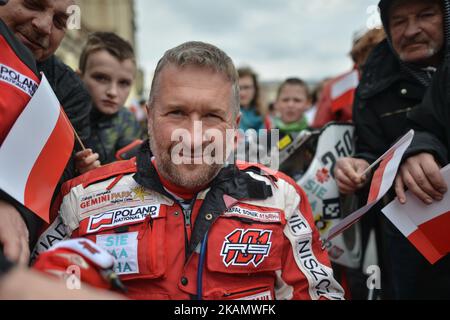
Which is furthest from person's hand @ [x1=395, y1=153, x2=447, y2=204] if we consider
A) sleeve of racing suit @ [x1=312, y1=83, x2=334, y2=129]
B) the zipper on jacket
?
sleeve of racing suit @ [x1=312, y1=83, x2=334, y2=129]

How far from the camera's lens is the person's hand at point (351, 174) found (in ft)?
7.22

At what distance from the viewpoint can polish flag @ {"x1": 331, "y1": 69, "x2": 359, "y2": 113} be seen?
362 cm

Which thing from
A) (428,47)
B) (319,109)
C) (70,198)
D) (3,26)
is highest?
(319,109)

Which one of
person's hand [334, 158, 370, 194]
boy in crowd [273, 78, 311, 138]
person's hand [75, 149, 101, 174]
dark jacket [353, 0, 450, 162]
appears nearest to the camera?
person's hand [75, 149, 101, 174]

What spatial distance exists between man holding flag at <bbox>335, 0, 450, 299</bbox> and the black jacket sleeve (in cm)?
20

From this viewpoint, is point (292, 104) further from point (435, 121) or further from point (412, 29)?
point (435, 121)

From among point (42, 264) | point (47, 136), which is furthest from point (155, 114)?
point (42, 264)

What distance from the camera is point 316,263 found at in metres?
1.87

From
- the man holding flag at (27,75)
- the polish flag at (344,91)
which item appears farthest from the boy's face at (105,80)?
the polish flag at (344,91)

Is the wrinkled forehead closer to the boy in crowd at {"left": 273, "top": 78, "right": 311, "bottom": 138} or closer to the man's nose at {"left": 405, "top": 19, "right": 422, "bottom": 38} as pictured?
the man's nose at {"left": 405, "top": 19, "right": 422, "bottom": 38}

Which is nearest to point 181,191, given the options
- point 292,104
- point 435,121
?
point 435,121

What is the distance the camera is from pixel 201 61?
178 centimetres
